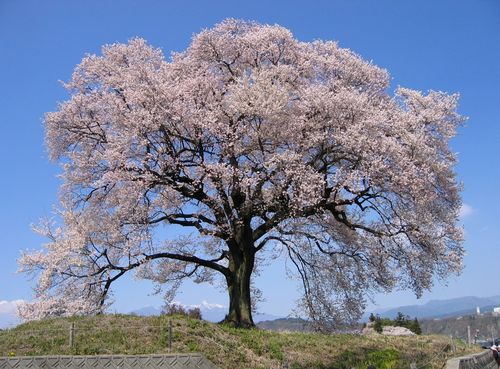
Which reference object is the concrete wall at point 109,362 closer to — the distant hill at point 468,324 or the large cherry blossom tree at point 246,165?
the large cherry blossom tree at point 246,165

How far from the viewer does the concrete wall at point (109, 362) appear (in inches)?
613

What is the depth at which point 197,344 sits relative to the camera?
61.1 ft

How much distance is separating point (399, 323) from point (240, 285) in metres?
19.0

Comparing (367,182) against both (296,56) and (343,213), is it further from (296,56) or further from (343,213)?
(296,56)

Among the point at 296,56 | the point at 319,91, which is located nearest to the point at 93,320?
the point at 319,91

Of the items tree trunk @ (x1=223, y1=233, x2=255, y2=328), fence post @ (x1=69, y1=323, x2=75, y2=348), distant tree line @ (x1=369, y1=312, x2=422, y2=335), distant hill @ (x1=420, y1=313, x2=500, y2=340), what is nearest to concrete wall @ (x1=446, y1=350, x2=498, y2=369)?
tree trunk @ (x1=223, y1=233, x2=255, y2=328)

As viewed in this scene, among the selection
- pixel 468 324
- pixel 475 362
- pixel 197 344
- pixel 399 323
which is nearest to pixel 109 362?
pixel 197 344

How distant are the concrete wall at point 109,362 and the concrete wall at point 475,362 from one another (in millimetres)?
7590

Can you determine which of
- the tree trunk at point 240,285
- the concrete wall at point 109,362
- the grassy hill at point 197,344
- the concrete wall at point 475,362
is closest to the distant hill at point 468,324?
the concrete wall at point 475,362

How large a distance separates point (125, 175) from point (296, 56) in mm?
10683

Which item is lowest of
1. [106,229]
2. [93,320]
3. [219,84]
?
[93,320]

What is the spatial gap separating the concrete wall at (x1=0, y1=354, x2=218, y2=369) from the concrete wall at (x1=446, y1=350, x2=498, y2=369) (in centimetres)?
759

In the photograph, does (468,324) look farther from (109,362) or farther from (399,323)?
(109,362)

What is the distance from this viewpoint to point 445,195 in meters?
26.5
